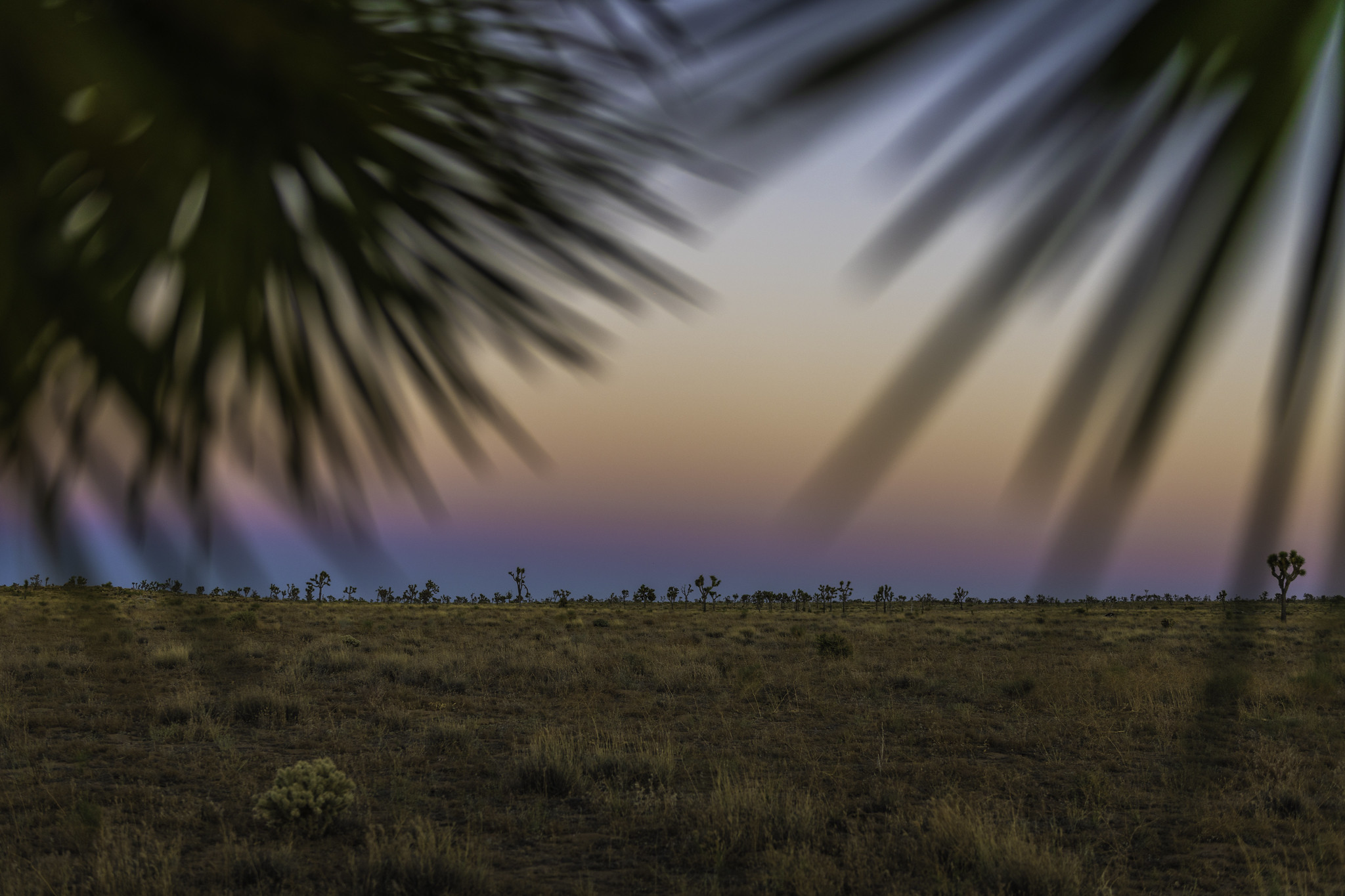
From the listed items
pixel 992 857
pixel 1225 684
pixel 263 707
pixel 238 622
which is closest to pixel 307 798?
pixel 238 622

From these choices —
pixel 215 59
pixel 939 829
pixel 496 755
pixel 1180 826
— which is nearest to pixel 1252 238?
pixel 215 59

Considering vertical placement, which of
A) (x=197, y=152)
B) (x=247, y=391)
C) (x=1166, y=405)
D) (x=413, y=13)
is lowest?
(x=1166, y=405)

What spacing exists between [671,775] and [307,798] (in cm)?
386

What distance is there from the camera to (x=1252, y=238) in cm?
36

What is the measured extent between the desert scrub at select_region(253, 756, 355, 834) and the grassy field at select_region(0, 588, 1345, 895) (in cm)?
15

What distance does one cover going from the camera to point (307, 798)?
8195 millimetres

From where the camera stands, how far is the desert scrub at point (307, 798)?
8141 mm

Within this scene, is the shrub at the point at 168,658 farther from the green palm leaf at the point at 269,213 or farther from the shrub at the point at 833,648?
the green palm leaf at the point at 269,213

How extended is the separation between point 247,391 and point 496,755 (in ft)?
37.3

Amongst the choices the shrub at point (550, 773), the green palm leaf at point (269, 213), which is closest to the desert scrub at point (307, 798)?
the shrub at point (550, 773)

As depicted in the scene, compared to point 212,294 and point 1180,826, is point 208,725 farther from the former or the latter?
point 212,294

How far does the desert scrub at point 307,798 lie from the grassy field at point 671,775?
0.48 ft

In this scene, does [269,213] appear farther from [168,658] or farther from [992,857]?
[168,658]

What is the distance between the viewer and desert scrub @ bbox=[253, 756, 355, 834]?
814 cm
